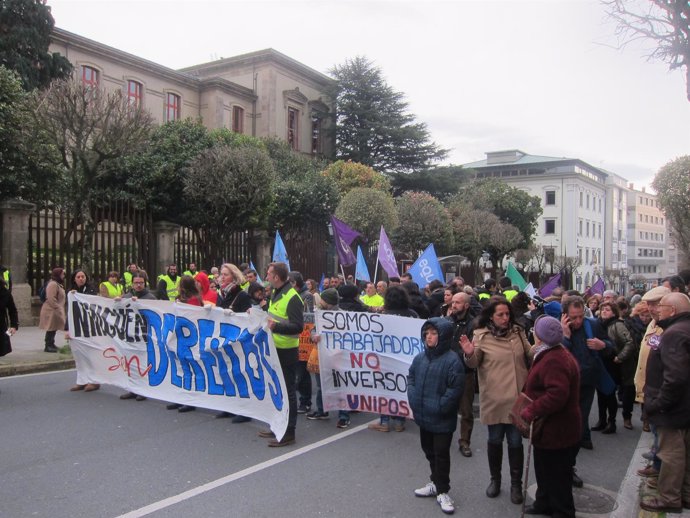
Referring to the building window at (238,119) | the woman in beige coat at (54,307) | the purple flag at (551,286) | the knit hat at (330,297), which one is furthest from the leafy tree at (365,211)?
the knit hat at (330,297)

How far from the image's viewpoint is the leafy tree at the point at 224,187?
758 inches

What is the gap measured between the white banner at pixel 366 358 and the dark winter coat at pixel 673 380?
2721 mm

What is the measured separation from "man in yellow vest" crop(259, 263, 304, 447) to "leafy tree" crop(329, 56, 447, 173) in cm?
3527

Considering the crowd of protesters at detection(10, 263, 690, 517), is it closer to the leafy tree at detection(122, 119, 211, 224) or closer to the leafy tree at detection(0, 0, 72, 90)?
the leafy tree at detection(122, 119, 211, 224)

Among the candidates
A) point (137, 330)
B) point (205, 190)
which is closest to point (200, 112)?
point (205, 190)

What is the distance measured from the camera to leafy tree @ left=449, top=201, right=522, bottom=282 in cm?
3721

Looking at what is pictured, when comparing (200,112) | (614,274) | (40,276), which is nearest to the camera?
(40,276)

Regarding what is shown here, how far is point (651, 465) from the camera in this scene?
5258mm

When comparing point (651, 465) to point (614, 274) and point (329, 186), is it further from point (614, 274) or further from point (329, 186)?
point (614, 274)

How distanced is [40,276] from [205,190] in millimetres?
5712

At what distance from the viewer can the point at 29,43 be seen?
78.5ft

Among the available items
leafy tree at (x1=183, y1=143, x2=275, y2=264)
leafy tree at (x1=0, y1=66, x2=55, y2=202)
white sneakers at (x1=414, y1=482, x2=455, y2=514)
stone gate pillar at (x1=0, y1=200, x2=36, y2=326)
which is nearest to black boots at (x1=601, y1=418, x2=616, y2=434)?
white sneakers at (x1=414, y1=482, x2=455, y2=514)

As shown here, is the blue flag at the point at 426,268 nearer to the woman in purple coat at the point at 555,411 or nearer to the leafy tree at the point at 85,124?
the leafy tree at the point at 85,124

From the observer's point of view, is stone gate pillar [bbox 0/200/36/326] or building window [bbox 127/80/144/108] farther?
building window [bbox 127/80/144/108]
